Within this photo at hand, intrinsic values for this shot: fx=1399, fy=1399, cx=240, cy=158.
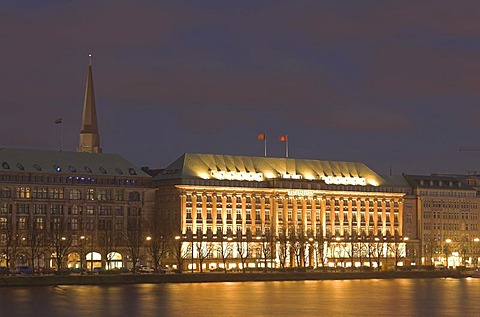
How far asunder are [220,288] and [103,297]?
81.8 feet

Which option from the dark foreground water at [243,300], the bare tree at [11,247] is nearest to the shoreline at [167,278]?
the dark foreground water at [243,300]

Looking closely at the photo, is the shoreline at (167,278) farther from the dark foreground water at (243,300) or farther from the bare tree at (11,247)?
the bare tree at (11,247)

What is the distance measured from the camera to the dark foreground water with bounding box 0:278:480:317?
11394cm

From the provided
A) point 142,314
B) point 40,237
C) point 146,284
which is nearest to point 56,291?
point 146,284

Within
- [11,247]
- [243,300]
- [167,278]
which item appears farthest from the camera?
[11,247]

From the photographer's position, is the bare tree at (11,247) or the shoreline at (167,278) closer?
the shoreline at (167,278)

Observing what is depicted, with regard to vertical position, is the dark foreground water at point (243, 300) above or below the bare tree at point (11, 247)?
below

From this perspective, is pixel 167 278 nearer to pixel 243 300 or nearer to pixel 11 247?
pixel 11 247

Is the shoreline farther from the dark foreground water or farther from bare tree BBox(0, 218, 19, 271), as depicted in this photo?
bare tree BBox(0, 218, 19, 271)

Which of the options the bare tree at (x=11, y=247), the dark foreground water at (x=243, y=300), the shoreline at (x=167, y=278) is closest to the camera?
the dark foreground water at (x=243, y=300)

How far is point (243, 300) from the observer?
12912 cm

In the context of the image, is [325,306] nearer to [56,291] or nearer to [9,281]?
[56,291]

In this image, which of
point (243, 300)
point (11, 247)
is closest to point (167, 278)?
point (11, 247)

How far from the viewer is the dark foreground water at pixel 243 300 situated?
4486 inches
